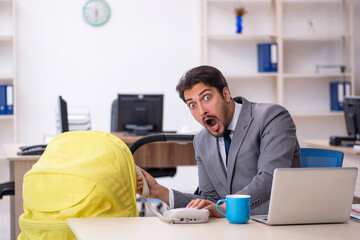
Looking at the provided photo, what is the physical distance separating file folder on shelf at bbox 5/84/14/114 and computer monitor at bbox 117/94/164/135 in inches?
59.4

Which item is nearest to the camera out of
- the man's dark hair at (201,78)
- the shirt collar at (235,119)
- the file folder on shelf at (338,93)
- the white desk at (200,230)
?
the white desk at (200,230)

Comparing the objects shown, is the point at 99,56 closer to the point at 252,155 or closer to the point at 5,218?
the point at 5,218

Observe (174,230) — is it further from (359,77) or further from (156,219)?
(359,77)

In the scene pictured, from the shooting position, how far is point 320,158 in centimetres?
244

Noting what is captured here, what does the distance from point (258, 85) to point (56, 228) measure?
5.01 m

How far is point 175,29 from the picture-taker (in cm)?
638

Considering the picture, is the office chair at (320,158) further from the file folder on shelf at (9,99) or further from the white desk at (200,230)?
the file folder on shelf at (9,99)

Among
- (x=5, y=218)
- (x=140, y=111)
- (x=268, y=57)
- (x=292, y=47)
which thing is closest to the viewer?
(x=140, y=111)

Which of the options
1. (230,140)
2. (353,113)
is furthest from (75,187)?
(353,113)

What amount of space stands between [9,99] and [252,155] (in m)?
4.10

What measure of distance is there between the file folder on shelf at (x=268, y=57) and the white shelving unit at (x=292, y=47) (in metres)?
0.18

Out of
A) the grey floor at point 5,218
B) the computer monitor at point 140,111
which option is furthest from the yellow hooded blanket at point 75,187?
the computer monitor at point 140,111

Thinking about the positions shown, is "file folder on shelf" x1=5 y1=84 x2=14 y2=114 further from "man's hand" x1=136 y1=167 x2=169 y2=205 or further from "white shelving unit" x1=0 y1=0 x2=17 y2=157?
"man's hand" x1=136 y1=167 x2=169 y2=205

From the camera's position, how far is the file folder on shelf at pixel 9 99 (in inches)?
225
